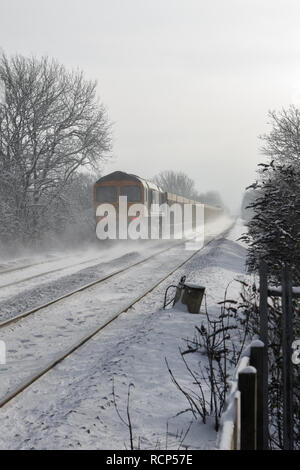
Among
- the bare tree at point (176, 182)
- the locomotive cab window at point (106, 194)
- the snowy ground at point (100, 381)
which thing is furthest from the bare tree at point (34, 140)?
the bare tree at point (176, 182)

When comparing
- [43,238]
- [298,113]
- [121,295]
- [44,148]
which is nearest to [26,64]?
[44,148]

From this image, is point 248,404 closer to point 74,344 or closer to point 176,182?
point 74,344

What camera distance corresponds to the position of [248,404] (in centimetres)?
233

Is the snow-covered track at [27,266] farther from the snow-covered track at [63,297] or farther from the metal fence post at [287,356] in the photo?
the metal fence post at [287,356]

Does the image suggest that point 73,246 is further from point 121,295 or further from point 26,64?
point 121,295

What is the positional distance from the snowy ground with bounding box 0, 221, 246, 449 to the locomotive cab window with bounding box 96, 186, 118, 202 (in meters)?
13.2

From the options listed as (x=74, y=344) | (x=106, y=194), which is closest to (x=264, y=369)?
(x=74, y=344)

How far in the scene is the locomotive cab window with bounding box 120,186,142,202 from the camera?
21984 mm

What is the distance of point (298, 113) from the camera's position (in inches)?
834

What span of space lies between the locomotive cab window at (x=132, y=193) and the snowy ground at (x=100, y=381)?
1278 cm

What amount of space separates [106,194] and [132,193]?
147 centimetres

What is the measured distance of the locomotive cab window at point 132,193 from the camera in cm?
2198

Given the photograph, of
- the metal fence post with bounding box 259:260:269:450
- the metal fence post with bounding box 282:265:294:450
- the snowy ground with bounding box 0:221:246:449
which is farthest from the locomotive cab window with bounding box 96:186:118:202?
the metal fence post with bounding box 282:265:294:450

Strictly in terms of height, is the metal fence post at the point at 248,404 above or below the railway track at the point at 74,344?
above
